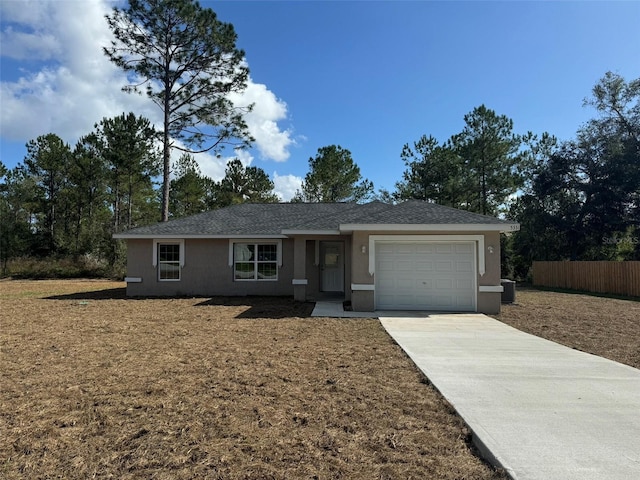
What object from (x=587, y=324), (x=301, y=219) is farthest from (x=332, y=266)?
(x=587, y=324)

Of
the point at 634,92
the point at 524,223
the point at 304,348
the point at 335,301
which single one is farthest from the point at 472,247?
the point at 634,92

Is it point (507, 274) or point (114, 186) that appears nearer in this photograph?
point (507, 274)

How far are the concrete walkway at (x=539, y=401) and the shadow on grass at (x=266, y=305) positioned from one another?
378cm

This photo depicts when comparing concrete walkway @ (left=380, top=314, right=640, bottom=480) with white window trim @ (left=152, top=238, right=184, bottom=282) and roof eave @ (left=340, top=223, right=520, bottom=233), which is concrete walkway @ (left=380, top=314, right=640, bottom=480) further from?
white window trim @ (left=152, top=238, right=184, bottom=282)

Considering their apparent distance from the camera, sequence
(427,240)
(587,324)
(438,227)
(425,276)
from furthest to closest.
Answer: (425,276), (427,240), (438,227), (587,324)

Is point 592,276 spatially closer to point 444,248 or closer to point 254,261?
point 444,248

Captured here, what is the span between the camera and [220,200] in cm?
3644

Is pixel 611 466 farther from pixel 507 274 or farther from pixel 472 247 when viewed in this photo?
pixel 507 274

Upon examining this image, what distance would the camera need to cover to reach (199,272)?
15.4 metres

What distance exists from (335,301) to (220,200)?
25748mm

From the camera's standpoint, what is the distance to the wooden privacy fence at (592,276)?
18062mm

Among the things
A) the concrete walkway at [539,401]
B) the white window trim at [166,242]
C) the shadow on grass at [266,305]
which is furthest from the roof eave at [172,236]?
the concrete walkway at [539,401]

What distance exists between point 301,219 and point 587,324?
34.0 ft

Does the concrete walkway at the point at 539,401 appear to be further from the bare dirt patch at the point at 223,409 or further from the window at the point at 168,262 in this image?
the window at the point at 168,262
